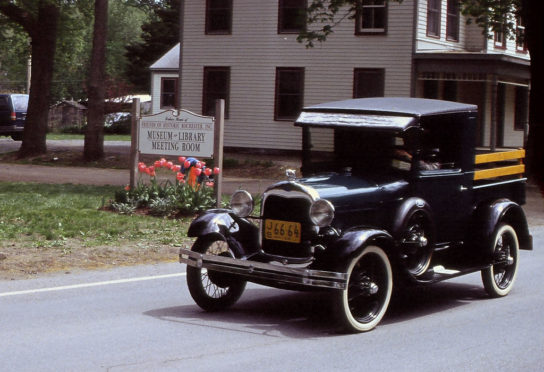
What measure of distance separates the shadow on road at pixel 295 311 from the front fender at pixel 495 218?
71cm

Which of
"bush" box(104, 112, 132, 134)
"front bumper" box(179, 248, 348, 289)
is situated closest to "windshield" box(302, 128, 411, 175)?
"front bumper" box(179, 248, 348, 289)

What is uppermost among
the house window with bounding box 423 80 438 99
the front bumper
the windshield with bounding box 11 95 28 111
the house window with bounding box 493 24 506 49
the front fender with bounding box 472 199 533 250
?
the house window with bounding box 493 24 506 49

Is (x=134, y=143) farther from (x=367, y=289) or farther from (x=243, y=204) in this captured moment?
(x=367, y=289)

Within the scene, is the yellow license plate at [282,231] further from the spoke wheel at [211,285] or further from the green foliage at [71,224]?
the green foliage at [71,224]

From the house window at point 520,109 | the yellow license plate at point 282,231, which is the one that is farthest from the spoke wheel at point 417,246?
the house window at point 520,109

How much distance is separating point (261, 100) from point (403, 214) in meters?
25.3

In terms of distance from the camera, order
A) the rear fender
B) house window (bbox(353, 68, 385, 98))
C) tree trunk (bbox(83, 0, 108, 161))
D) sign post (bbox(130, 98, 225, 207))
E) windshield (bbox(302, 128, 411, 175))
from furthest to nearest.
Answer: house window (bbox(353, 68, 385, 98)), tree trunk (bbox(83, 0, 108, 161)), sign post (bbox(130, 98, 225, 207)), windshield (bbox(302, 128, 411, 175)), the rear fender

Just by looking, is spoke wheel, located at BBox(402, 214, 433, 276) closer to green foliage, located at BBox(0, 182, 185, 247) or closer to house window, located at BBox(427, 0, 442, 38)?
green foliage, located at BBox(0, 182, 185, 247)

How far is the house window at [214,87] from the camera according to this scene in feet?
110

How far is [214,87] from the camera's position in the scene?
33.7 m

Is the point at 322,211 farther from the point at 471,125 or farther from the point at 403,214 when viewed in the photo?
the point at 471,125

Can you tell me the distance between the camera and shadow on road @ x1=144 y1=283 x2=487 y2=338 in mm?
7426

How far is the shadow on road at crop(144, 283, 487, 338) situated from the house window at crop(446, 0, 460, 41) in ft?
78.6

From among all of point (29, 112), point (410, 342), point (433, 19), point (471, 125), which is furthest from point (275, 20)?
Result: point (410, 342)
